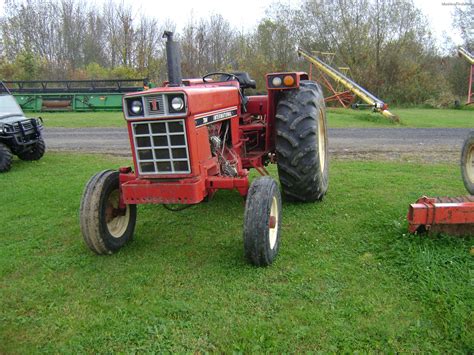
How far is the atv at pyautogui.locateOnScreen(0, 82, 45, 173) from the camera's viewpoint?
8.02m

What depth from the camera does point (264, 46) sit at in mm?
30812

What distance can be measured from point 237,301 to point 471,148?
134 inches

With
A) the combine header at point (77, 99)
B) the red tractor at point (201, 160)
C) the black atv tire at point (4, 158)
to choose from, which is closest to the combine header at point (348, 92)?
the combine header at point (77, 99)

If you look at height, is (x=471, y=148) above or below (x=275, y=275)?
above

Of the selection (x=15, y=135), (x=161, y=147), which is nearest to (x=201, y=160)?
(x=161, y=147)

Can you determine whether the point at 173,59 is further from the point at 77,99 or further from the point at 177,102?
the point at 77,99

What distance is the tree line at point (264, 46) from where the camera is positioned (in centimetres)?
2623

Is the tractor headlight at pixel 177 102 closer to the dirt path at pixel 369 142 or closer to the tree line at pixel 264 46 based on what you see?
the dirt path at pixel 369 142

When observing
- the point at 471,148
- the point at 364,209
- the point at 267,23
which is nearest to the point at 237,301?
the point at 364,209

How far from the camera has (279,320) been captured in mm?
2764

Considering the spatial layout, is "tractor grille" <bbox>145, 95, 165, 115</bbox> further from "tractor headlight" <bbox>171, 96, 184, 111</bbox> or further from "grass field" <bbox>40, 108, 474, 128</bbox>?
"grass field" <bbox>40, 108, 474, 128</bbox>

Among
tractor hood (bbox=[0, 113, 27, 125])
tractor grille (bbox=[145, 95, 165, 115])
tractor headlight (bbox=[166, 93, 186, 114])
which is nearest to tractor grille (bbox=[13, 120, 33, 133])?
tractor hood (bbox=[0, 113, 27, 125])

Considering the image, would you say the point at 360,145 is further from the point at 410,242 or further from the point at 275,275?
the point at 275,275

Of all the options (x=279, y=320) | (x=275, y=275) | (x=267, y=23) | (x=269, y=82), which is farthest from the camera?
(x=267, y=23)
